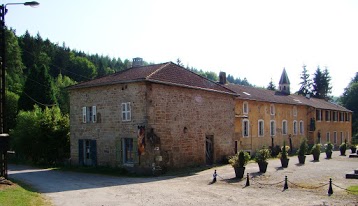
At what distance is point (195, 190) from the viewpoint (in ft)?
51.2

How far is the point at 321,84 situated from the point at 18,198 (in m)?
76.1

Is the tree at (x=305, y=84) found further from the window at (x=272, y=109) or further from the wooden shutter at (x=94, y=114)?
the wooden shutter at (x=94, y=114)

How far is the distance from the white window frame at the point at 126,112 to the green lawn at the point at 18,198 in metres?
8.39

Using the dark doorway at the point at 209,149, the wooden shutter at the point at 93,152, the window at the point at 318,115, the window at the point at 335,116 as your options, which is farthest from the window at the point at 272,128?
the wooden shutter at the point at 93,152

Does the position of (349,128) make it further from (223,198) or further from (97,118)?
(223,198)

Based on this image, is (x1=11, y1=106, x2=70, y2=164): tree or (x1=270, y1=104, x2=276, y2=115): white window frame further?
(x1=270, y1=104, x2=276, y2=115): white window frame

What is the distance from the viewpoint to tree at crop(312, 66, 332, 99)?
78938mm

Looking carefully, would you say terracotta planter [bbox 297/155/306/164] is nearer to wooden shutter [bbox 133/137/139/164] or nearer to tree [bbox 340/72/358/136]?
wooden shutter [bbox 133/137/139/164]

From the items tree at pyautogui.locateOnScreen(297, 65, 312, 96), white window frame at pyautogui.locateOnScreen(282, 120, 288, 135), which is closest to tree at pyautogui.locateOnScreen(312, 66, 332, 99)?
tree at pyautogui.locateOnScreen(297, 65, 312, 96)

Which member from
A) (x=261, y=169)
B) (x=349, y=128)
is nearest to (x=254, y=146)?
(x=261, y=169)

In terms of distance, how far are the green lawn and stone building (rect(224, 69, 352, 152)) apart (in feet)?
68.9

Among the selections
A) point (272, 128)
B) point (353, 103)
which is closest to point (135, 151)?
point (272, 128)

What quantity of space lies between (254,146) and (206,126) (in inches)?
484

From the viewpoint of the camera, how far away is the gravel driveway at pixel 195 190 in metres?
13.2
